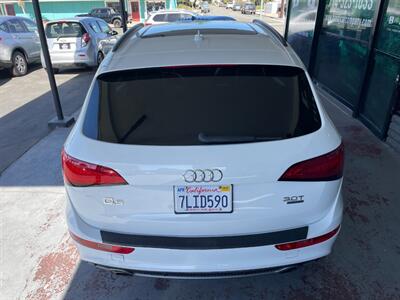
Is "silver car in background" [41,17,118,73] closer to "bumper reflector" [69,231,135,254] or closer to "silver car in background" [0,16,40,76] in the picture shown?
"silver car in background" [0,16,40,76]

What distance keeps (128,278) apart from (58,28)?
31.8 ft

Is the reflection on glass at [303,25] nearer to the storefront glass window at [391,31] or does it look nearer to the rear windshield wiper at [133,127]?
the storefront glass window at [391,31]

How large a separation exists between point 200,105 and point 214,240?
780 millimetres

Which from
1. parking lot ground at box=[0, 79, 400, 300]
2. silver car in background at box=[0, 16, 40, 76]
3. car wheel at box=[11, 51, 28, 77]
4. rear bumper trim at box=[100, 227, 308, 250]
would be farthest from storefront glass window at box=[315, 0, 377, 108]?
car wheel at box=[11, 51, 28, 77]

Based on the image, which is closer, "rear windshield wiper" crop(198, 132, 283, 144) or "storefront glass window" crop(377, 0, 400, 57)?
"rear windshield wiper" crop(198, 132, 283, 144)

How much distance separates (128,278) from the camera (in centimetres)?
266

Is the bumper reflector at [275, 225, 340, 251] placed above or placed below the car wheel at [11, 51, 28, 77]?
above

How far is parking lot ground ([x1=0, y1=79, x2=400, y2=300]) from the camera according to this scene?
2520mm

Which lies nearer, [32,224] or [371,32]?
[32,224]

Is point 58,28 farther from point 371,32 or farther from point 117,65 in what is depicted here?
point 117,65

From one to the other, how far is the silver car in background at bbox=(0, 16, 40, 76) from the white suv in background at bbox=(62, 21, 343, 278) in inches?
364

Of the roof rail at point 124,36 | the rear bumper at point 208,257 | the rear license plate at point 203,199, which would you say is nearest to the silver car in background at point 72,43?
the roof rail at point 124,36

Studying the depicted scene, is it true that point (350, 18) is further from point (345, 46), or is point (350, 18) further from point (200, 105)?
point (200, 105)

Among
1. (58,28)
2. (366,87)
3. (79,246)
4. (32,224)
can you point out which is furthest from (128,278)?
(58,28)
